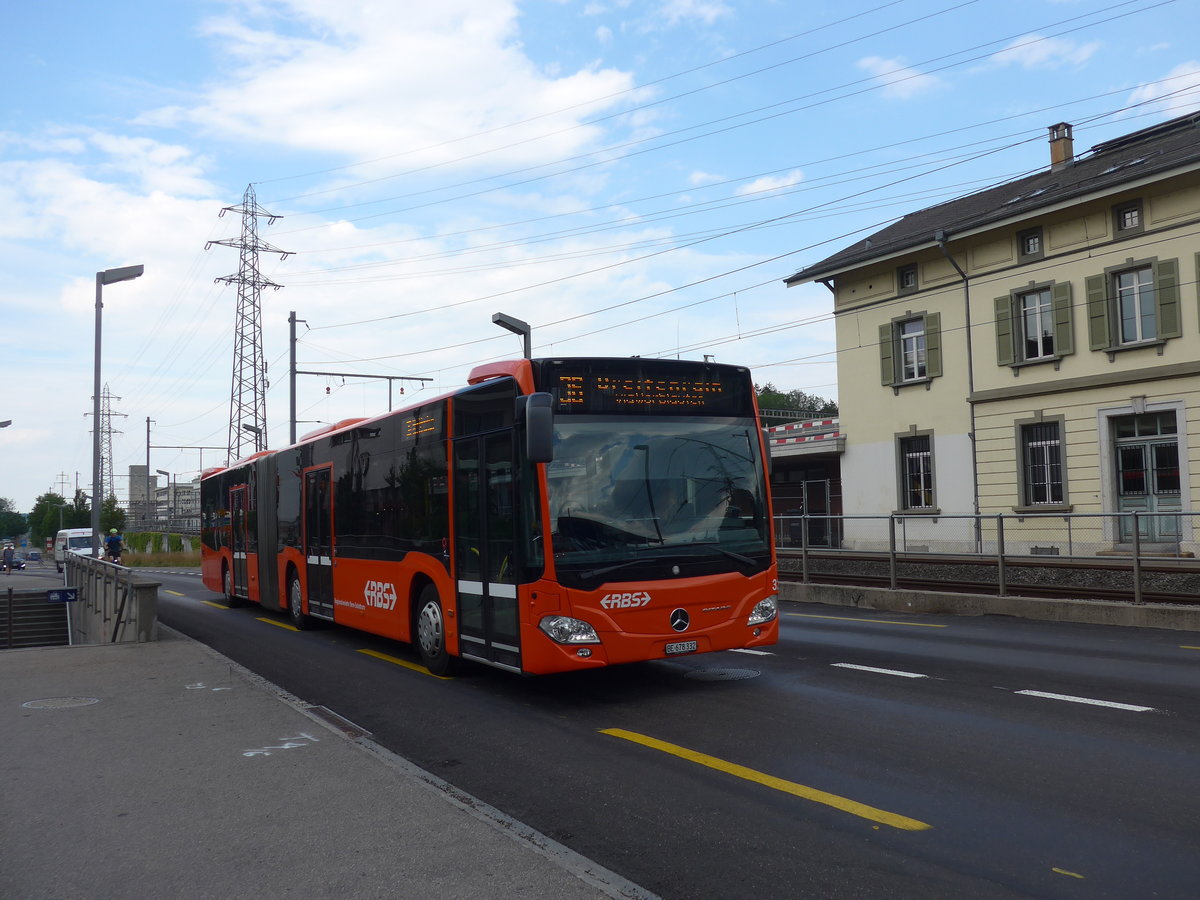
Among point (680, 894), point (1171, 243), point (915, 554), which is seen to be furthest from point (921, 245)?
point (680, 894)

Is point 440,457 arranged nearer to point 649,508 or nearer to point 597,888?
point 649,508

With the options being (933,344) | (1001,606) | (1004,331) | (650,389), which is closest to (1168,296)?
(1004,331)

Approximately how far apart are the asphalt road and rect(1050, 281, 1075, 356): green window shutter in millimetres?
16144

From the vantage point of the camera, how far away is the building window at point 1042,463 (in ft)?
88.7

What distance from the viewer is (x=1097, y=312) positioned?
84.3 feet

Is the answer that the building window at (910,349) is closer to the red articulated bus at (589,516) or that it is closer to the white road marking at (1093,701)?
the red articulated bus at (589,516)

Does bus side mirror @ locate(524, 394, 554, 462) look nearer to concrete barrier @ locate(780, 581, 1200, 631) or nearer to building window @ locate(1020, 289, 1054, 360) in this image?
concrete barrier @ locate(780, 581, 1200, 631)

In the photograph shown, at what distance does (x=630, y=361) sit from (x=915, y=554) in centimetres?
1065

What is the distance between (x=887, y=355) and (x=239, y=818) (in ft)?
94.6

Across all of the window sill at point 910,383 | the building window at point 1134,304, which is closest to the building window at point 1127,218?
the building window at point 1134,304

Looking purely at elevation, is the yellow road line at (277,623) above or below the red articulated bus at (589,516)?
below

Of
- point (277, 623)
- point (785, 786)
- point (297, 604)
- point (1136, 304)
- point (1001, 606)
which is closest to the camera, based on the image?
point (785, 786)

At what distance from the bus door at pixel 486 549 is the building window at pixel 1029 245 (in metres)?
22.4

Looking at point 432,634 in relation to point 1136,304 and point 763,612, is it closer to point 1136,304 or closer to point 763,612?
point 763,612
